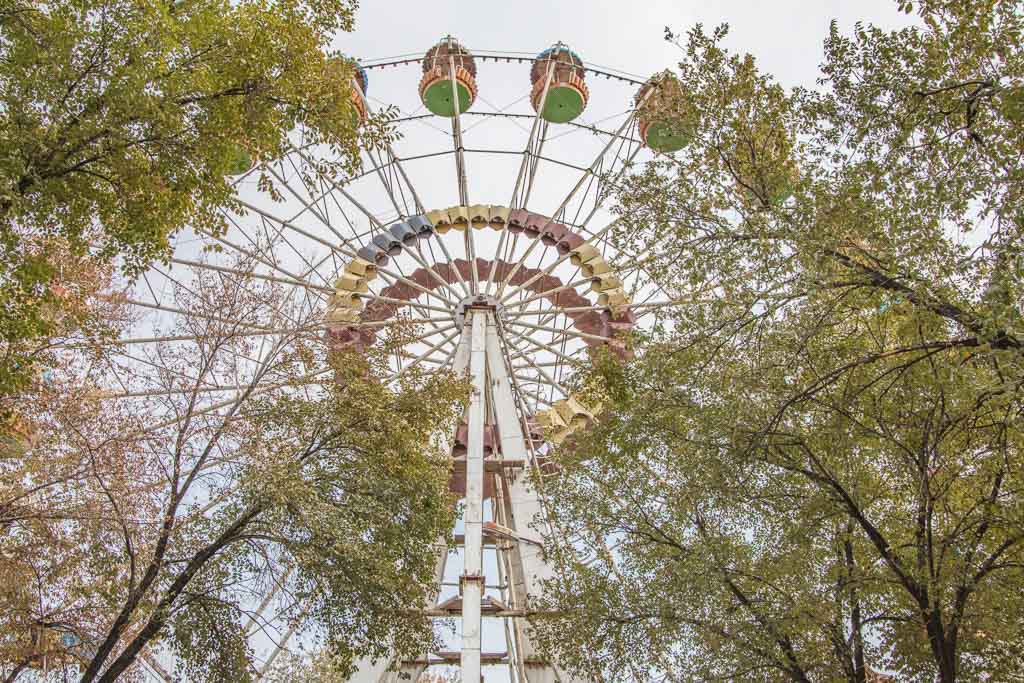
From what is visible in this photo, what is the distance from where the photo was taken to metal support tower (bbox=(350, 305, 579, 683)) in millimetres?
12398

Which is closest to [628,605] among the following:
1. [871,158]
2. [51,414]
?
[871,158]

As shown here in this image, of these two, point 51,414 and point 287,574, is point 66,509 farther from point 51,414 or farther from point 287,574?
point 287,574

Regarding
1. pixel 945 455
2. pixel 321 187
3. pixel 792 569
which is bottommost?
pixel 792 569

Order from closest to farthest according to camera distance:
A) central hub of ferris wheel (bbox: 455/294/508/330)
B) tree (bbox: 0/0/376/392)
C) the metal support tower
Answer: tree (bbox: 0/0/376/392) < the metal support tower < central hub of ferris wheel (bbox: 455/294/508/330)

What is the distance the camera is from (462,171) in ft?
62.9

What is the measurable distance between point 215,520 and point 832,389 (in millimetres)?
7259

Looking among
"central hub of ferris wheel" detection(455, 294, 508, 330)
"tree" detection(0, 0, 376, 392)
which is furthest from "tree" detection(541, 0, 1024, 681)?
"central hub of ferris wheel" detection(455, 294, 508, 330)

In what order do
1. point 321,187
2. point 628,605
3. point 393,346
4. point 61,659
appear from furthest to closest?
point 321,187, point 393,346, point 628,605, point 61,659

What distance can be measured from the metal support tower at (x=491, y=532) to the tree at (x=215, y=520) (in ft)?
4.47

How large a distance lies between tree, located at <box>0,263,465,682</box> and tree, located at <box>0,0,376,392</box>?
81.5 inches

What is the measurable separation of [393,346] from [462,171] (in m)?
7.78

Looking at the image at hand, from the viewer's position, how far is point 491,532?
14.7 metres

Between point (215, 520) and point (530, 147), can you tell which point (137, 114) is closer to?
point (215, 520)

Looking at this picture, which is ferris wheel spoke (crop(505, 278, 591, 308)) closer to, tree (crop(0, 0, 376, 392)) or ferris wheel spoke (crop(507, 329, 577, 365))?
ferris wheel spoke (crop(507, 329, 577, 365))
